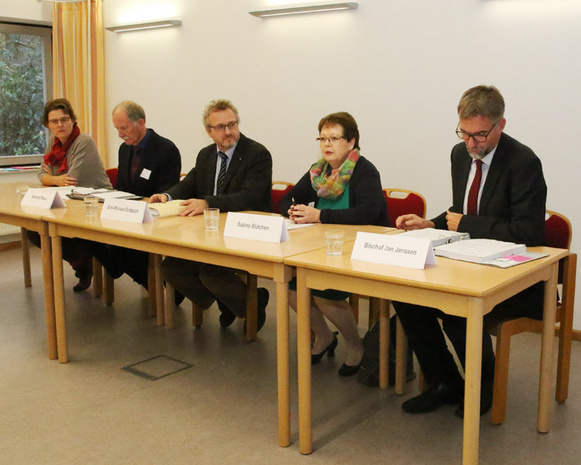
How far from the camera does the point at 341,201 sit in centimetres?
320

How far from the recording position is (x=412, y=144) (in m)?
4.24

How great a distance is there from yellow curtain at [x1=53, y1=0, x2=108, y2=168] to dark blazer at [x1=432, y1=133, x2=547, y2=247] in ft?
14.1

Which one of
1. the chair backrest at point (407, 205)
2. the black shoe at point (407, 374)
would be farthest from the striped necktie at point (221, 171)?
the black shoe at point (407, 374)

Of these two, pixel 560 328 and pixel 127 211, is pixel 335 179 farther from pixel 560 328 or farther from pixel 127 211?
pixel 560 328

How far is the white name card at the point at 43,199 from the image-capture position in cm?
350

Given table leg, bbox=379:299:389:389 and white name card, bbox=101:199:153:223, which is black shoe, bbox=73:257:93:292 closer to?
white name card, bbox=101:199:153:223

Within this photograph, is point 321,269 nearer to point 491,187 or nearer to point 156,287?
point 491,187

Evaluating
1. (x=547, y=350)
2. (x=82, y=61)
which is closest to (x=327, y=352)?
(x=547, y=350)

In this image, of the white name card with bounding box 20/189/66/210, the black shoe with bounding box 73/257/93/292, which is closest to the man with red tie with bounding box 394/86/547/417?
the white name card with bounding box 20/189/66/210

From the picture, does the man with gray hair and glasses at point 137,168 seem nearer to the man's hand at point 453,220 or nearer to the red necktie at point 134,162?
the red necktie at point 134,162

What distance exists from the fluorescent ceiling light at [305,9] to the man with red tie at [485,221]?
6.31 feet

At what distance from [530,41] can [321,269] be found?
219cm

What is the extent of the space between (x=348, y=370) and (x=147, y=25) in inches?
144

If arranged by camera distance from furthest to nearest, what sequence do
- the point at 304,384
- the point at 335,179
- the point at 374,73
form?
the point at 374,73 < the point at 335,179 < the point at 304,384
